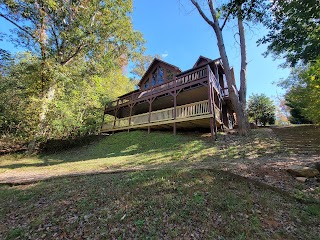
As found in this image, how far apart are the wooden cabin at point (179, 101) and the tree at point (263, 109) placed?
329cm

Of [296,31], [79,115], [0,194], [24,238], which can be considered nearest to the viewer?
[24,238]

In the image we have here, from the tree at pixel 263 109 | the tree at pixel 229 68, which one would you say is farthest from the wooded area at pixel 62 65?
the tree at pixel 263 109

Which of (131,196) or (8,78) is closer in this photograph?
(131,196)

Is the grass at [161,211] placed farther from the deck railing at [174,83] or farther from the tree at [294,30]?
the deck railing at [174,83]

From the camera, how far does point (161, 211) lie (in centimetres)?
379

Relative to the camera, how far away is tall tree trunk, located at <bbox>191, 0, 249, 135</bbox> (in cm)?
1206

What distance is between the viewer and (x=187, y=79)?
13.9 meters

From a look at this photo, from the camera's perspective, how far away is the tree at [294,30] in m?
6.69

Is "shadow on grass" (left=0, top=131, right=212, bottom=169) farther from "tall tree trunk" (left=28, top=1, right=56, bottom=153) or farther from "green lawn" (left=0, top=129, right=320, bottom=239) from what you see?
"green lawn" (left=0, top=129, right=320, bottom=239)

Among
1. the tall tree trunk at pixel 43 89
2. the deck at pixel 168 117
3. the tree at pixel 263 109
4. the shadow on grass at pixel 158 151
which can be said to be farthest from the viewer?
the tree at pixel 263 109

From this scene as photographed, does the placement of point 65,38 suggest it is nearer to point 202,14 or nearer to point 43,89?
point 43,89

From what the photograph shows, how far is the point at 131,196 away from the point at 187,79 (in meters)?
11.1

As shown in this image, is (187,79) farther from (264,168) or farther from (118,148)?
(264,168)

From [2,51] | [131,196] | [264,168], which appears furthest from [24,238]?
[2,51]
